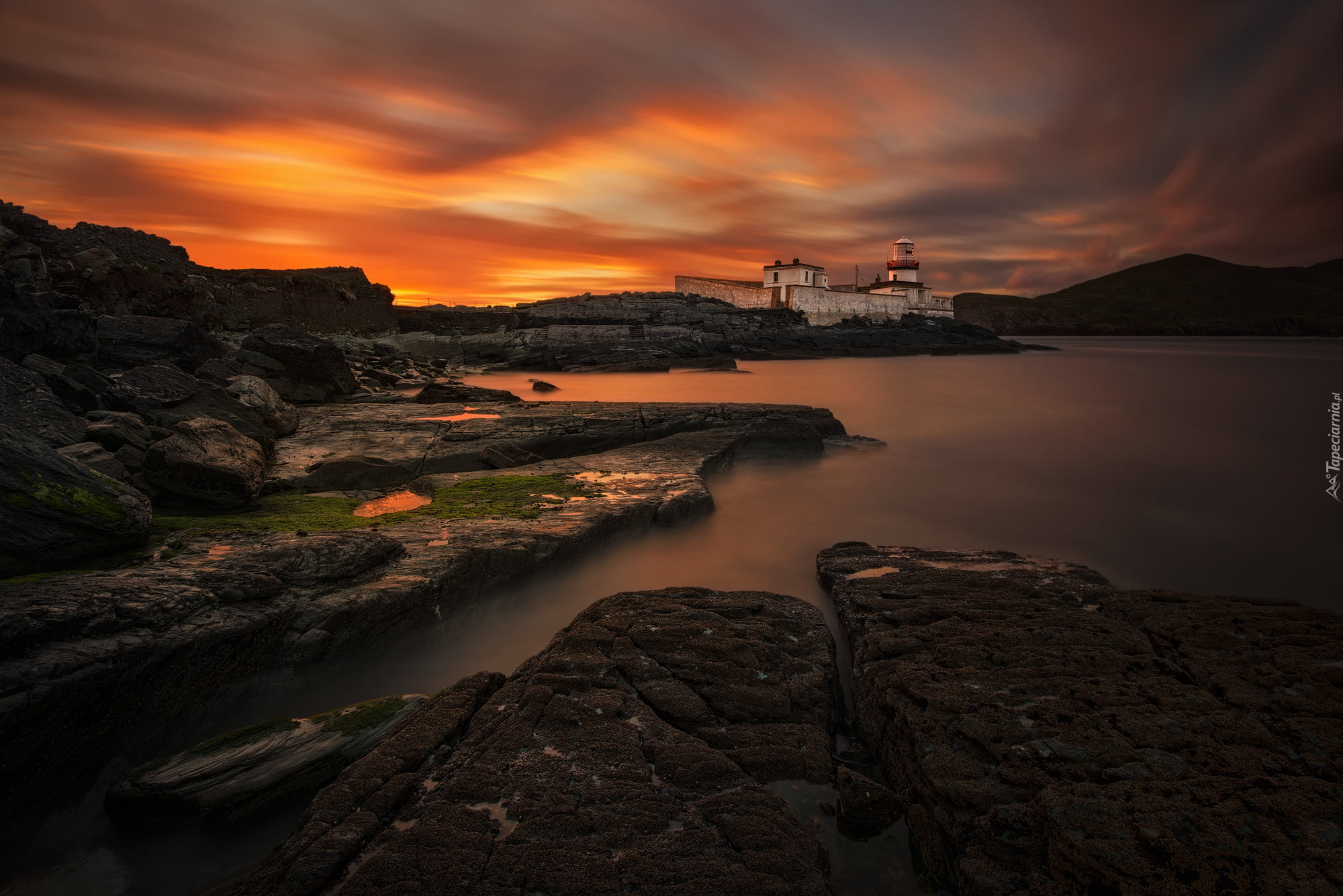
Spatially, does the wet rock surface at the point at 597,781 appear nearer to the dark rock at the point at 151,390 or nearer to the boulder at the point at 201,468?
the boulder at the point at 201,468

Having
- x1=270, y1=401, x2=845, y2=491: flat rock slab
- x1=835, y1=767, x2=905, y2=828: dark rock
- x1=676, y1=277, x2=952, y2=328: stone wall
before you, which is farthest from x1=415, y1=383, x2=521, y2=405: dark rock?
x1=676, y1=277, x2=952, y2=328: stone wall

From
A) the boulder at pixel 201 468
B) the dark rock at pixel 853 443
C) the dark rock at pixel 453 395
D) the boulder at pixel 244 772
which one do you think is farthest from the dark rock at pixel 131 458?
the dark rock at pixel 853 443

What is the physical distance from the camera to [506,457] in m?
6.52

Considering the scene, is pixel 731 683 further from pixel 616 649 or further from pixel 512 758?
pixel 512 758

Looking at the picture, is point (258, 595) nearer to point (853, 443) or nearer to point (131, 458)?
point (131, 458)

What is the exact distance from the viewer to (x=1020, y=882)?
1612mm

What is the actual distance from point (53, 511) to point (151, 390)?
4.11 meters

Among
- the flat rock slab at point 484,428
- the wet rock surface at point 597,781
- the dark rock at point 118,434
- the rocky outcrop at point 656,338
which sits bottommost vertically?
the wet rock surface at point 597,781

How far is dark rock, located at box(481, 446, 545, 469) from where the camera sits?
642cm

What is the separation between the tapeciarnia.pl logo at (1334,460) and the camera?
734cm

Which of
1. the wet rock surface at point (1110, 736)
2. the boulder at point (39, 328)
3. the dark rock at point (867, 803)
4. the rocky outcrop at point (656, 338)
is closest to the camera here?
the wet rock surface at point (1110, 736)

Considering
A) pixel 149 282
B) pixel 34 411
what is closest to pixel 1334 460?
pixel 34 411

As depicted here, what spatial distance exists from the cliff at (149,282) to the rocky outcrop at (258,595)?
836 cm

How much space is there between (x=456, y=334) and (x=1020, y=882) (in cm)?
3546
